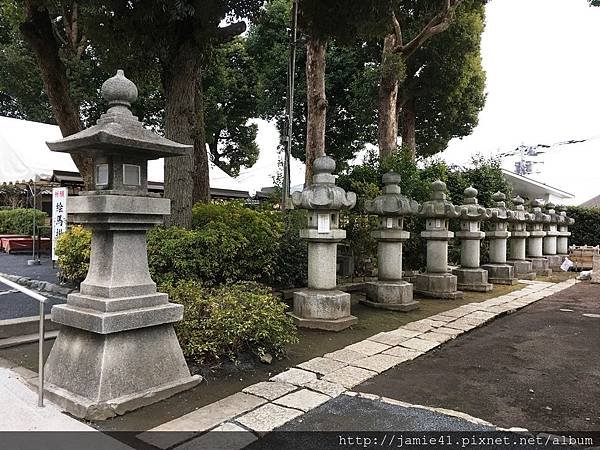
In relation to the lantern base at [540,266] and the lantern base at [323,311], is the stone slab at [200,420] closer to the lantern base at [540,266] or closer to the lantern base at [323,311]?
the lantern base at [323,311]

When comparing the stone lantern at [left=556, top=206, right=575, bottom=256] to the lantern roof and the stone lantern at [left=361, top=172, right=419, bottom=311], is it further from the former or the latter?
the lantern roof

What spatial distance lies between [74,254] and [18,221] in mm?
11093

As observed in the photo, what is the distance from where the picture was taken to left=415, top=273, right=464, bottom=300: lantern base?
325 inches

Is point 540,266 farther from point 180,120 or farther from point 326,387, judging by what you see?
point 326,387

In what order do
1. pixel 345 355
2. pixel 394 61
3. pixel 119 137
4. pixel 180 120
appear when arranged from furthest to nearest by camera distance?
pixel 394 61
pixel 180 120
pixel 345 355
pixel 119 137

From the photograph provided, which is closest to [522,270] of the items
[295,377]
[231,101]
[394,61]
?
[394,61]

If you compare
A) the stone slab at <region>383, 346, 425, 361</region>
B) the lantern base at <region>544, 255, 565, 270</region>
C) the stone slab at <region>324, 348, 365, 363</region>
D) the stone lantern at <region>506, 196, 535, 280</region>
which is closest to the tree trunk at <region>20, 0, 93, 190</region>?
the stone slab at <region>324, 348, 365, 363</region>

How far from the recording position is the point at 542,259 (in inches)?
508

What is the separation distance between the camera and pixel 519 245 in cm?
1209

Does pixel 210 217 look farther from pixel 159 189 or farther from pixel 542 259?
pixel 542 259

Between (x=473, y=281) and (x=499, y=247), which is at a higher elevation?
(x=499, y=247)

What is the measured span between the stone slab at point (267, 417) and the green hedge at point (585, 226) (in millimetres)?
18143

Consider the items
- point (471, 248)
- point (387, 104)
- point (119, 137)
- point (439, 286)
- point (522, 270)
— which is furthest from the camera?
point (387, 104)

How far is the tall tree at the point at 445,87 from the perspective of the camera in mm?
16125
